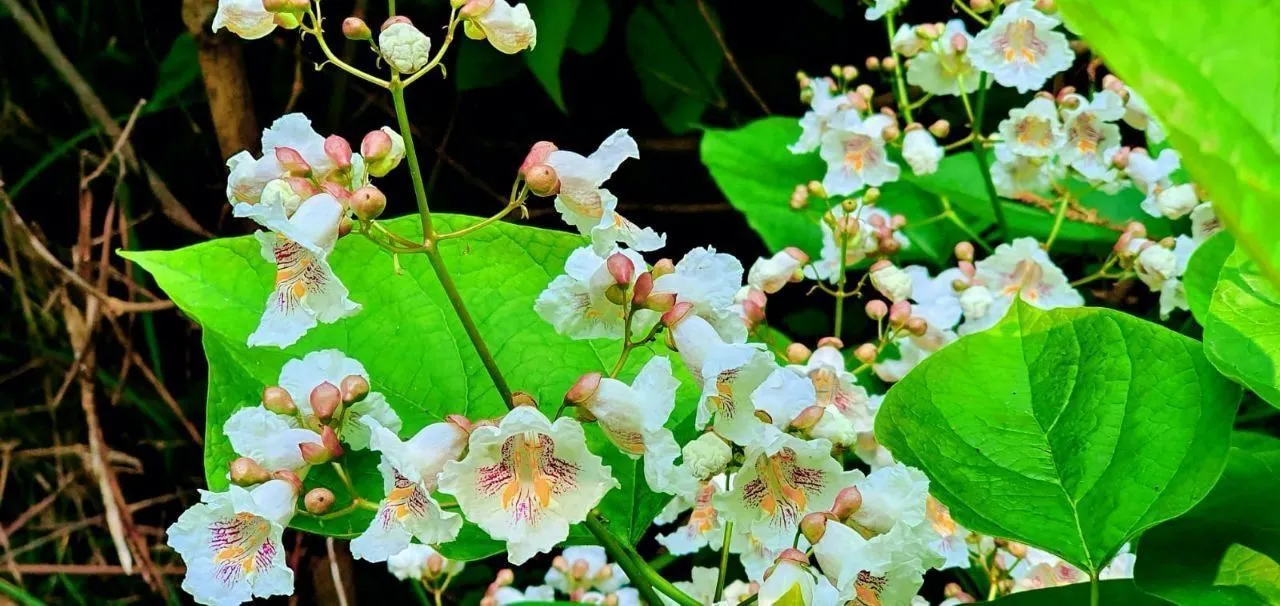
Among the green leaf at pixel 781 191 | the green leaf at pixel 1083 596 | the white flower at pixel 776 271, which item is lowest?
the green leaf at pixel 781 191

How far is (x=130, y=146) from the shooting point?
153 cm

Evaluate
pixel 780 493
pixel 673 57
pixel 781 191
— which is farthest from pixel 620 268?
pixel 673 57

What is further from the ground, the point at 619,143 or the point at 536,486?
the point at 619,143

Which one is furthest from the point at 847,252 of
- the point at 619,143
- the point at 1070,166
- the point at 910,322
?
the point at 619,143

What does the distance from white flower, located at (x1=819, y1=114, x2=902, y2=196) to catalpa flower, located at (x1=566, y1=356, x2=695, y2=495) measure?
2.35 ft

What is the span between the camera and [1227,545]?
555mm

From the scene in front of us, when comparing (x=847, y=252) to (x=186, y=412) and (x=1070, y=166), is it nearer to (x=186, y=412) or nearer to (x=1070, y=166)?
(x=1070, y=166)

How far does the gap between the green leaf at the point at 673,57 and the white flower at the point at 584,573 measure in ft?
2.21

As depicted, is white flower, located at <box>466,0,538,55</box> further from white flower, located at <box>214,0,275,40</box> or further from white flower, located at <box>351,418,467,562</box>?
white flower, located at <box>351,418,467,562</box>

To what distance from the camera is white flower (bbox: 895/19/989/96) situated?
1107 millimetres

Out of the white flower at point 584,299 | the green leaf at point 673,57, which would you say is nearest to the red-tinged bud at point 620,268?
the white flower at point 584,299

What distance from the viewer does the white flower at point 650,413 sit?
1.65ft

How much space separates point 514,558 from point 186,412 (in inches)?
52.0

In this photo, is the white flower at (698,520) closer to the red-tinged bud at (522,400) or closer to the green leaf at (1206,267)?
the red-tinged bud at (522,400)
